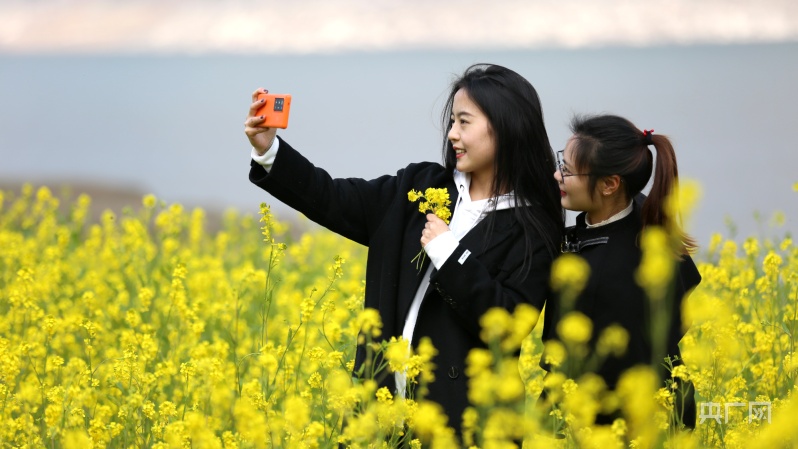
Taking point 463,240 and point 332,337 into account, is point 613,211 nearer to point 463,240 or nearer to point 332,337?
point 463,240

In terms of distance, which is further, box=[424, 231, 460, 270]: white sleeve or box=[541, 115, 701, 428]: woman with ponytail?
box=[541, 115, 701, 428]: woman with ponytail

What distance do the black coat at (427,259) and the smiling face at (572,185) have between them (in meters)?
0.16

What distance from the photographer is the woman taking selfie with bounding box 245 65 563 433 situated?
292 cm

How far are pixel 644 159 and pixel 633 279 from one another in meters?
0.35

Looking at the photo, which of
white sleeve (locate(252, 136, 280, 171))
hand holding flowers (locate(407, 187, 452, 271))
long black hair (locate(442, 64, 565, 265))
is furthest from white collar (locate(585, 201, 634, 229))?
white sleeve (locate(252, 136, 280, 171))

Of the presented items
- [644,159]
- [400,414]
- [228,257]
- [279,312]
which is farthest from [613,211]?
[228,257]

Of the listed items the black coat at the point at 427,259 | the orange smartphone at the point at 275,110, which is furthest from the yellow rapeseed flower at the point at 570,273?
the orange smartphone at the point at 275,110

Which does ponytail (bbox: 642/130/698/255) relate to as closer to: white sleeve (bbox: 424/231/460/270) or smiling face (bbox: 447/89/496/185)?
smiling face (bbox: 447/89/496/185)

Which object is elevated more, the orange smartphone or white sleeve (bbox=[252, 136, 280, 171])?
the orange smartphone

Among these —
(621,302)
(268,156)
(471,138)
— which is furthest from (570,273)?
(268,156)

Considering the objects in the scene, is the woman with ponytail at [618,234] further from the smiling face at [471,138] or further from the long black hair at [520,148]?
the smiling face at [471,138]

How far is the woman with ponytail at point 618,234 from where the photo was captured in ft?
9.75

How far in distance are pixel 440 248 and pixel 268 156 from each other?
54 centimetres

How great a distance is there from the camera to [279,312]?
17.5 ft
